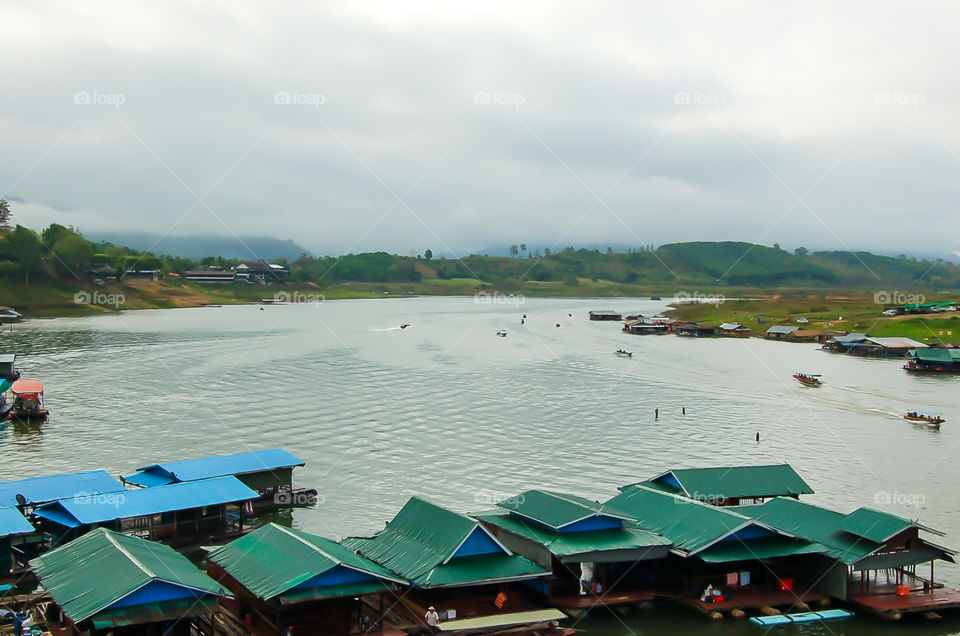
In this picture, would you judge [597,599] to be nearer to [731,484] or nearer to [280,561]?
[280,561]

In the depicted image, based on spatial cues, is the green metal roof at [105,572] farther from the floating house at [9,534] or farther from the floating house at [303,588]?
the floating house at [9,534]

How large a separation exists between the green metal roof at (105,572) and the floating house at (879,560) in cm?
1534

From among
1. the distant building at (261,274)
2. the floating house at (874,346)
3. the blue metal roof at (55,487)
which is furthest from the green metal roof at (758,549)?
the distant building at (261,274)

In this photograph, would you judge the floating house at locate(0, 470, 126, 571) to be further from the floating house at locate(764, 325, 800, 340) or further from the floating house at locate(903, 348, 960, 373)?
the floating house at locate(764, 325, 800, 340)

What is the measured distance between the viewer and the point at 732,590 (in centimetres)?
2031

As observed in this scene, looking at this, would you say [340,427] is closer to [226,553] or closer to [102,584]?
[226,553]

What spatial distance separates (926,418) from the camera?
153 ft

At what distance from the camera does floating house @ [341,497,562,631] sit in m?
18.4

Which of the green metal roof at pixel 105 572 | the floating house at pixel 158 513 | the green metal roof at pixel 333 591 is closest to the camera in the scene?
the green metal roof at pixel 105 572

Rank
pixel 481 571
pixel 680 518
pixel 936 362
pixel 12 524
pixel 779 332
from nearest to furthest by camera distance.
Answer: pixel 481 571
pixel 12 524
pixel 680 518
pixel 936 362
pixel 779 332

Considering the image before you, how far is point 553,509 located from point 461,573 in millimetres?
3948

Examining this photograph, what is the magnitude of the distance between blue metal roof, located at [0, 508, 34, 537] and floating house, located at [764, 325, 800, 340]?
3777 inches

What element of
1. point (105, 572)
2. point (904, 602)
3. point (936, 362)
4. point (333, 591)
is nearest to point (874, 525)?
point (904, 602)

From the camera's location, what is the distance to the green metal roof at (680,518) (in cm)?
2020
